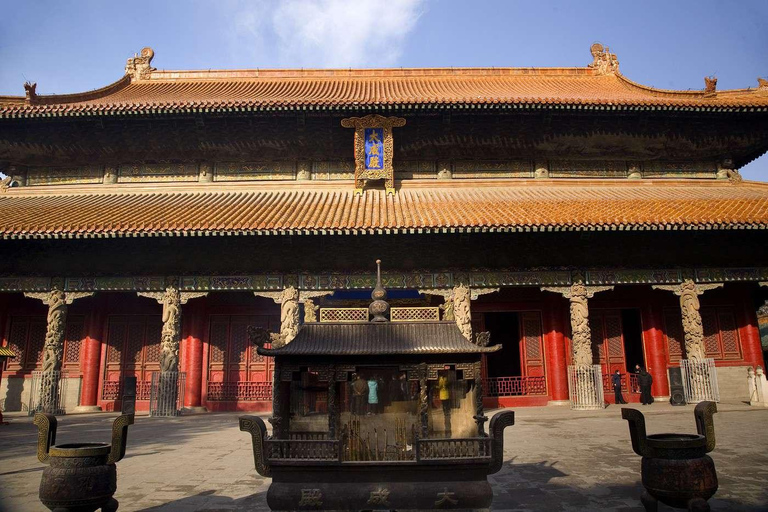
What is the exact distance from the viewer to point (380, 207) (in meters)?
13.1

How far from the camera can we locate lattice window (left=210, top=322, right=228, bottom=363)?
1470 cm

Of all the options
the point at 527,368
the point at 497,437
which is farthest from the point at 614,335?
the point at 497,437

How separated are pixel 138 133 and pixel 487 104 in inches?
399

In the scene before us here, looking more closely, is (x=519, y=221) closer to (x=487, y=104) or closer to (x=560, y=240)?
(x=560, y=240)

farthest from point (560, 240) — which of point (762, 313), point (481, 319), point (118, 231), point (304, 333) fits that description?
point (762, 313)

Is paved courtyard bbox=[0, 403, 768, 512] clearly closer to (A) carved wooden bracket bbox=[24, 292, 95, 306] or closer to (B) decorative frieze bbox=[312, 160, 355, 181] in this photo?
(A) carved wooden bracket bbox=[24, 292, 95, 306]

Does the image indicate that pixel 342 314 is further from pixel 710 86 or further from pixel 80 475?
pixel 710 86

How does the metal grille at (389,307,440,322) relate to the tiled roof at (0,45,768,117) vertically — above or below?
below

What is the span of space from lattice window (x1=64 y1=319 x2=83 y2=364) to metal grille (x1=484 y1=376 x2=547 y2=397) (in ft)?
40.0

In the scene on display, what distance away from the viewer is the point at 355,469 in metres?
4.55

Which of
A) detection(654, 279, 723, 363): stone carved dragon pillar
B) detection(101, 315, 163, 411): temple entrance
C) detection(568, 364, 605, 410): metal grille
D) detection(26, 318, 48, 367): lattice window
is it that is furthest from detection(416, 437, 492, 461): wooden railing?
detection(26, 318, 48, 367): lattice window

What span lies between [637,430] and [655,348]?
11.5m

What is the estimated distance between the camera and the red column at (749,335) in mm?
14633

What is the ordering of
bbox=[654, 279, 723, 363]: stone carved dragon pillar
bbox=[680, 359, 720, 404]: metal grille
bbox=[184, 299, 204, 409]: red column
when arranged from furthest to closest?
bbox=[184, 299, 204, 409]: red column, bbox=[654, 279, 723, 363]: stone carved dragon pillar, bbox=[680, 359, 720, 404]: metal grille
